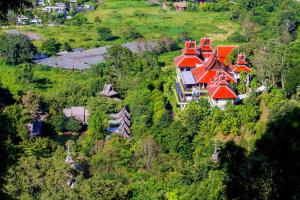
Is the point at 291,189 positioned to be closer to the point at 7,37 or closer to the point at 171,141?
the point at 171,141

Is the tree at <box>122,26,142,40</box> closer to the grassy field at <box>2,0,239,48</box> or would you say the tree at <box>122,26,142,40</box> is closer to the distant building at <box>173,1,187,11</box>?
the grassy field at <box>2,0,239,48</box>

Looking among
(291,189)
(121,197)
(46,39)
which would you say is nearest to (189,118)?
(121,197)

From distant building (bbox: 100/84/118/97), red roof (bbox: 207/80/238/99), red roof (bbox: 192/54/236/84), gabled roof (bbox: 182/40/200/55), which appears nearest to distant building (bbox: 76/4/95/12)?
distant building (bbox: 100/84/118/97)

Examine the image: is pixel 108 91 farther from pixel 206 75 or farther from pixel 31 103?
pixel 206 75

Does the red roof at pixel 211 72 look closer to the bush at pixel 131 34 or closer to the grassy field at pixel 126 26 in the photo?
the grassy field at pixel 126 26

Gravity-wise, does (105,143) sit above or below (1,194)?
below

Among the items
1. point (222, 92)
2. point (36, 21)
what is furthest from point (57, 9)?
point (222, 92)

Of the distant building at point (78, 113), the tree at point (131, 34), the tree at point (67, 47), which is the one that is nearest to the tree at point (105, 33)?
the tree at point (131, 34)
